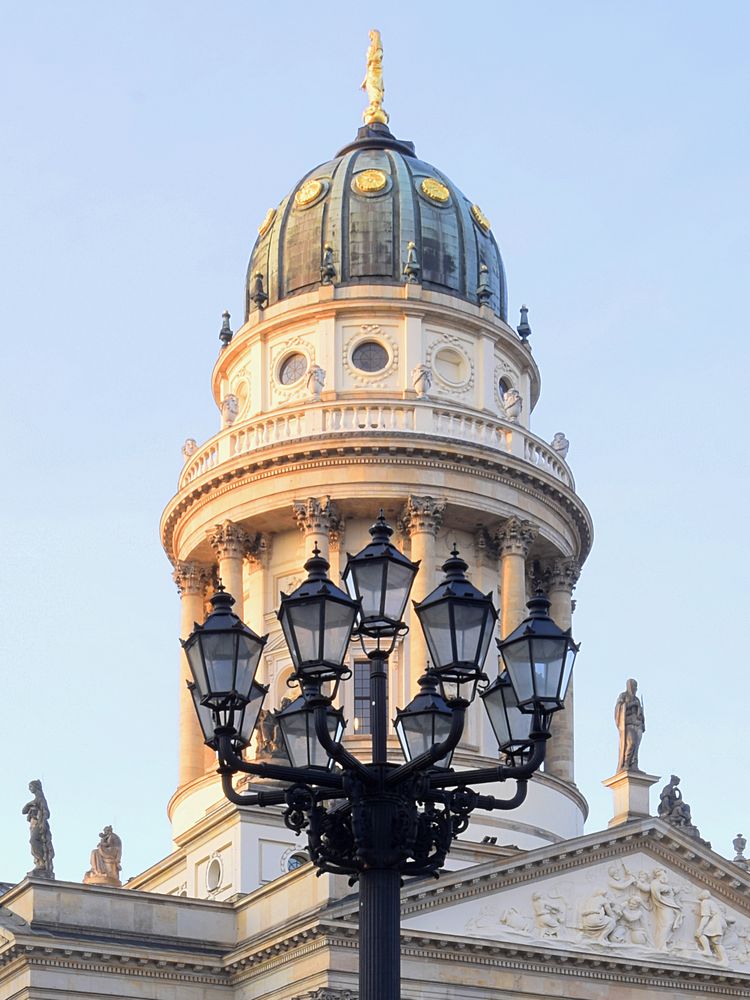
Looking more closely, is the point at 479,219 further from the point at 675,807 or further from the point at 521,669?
the point at 521,669

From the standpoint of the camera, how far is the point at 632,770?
51.5m

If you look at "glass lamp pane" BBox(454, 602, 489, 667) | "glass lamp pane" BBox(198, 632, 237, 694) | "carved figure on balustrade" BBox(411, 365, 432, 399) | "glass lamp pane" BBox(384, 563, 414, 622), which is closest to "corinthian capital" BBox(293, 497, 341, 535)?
"carved figure on balustrade" BBox(411, 365, 432, 399)

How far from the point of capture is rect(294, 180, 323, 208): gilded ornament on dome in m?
64.9

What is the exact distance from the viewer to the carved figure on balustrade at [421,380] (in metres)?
61.5

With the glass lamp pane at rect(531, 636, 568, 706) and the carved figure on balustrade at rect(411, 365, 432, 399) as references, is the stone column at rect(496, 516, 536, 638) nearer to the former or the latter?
the carved figure on balustrade at rect(411, 365, 432, 399)

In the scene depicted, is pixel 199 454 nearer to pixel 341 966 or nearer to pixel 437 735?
pixel 341 966

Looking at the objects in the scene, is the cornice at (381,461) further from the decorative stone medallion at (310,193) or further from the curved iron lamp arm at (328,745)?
the curved iron lamp arm at (328,745)

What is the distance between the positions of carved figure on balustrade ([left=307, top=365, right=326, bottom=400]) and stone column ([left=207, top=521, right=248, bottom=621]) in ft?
14.6

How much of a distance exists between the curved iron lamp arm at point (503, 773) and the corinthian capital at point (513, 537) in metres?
43.3

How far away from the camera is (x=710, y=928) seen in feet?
167

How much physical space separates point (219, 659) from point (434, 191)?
48372 mm

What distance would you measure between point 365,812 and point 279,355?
46.6 metres

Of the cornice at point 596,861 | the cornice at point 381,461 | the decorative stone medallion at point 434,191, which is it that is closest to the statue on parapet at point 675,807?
the cornice at point 596,861

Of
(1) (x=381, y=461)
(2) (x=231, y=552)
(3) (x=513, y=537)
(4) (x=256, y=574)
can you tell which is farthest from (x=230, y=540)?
(3) (x=513, y=537)
